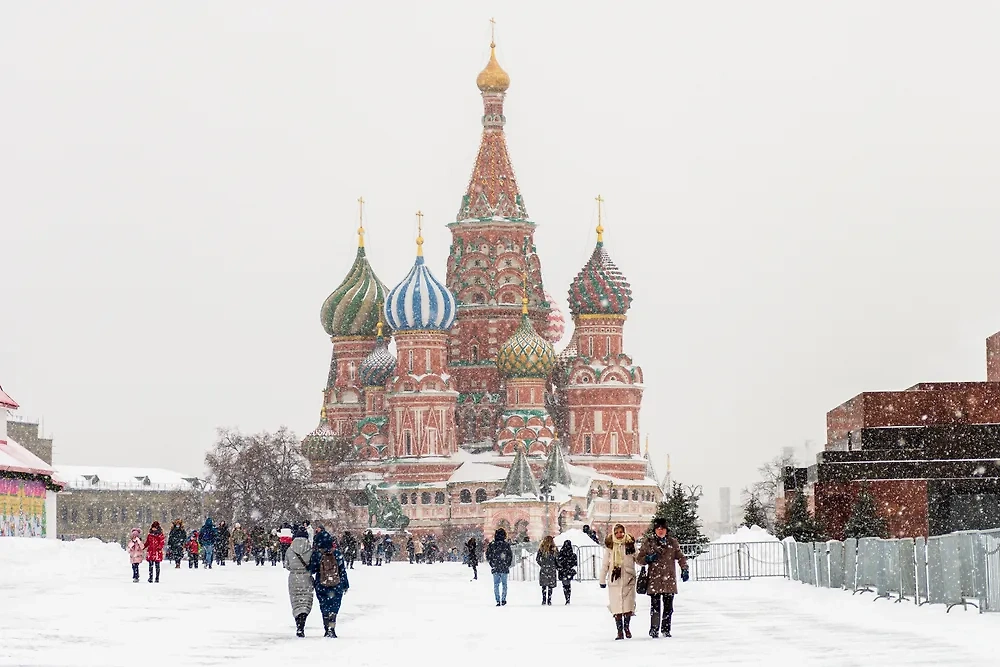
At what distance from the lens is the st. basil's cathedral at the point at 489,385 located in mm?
114875

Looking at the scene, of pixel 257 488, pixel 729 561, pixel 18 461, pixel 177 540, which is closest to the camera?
pixel 729 561

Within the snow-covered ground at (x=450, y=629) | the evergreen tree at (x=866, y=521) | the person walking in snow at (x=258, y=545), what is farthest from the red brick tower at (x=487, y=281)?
the snow-covered ground at (x=450, y=629)

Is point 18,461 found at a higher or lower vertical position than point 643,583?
higher

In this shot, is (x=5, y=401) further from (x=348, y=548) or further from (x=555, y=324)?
(x=555, y=324)

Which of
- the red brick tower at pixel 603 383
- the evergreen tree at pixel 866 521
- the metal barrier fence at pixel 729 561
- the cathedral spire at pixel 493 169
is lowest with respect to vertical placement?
the metal barrier fence at pixel 729 561

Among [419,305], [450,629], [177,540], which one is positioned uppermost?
[419,305]

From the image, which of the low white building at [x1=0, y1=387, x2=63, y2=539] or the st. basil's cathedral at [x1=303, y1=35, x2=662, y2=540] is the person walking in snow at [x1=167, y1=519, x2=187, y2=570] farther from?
the st. basil's cathedral at [x1=303, y1=35, x2=662, y2=540]

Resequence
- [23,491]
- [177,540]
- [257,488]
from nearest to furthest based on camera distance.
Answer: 1. [177,540]
2. [23,491]
3. [257,488]

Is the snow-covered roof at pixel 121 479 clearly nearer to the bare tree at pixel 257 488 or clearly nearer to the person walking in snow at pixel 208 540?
the bare tree at pixel 257 488

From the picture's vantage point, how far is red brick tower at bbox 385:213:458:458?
115188 mm

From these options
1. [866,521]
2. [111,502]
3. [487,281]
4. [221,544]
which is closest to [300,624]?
[866,521]

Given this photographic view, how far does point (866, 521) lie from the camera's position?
42.2 m

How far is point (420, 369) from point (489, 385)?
6.54 m

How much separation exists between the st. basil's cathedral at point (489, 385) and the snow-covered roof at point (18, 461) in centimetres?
4408
